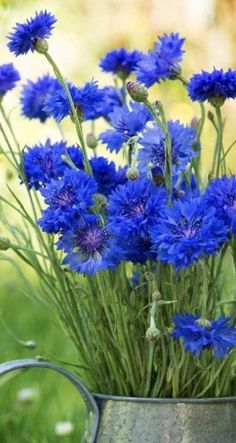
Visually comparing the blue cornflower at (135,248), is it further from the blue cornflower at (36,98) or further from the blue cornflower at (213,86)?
the blue cornflower at (36,98)

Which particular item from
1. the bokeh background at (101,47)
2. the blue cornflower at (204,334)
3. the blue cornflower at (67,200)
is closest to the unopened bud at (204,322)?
the blue cornflower at (204,334)

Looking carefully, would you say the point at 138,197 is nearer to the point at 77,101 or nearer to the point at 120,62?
the point at 77,101

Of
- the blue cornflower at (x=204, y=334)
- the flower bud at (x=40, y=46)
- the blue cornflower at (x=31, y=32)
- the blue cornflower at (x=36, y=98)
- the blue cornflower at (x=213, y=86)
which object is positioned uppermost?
the blue cornflower at (x=36, y=98)

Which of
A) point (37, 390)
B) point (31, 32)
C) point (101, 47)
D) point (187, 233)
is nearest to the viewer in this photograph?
point (187, 233)

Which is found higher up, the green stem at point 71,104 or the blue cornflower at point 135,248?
the green stem at point 71,104

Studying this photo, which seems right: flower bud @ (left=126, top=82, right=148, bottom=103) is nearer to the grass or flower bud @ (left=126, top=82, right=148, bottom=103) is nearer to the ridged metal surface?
the ridged metal surface

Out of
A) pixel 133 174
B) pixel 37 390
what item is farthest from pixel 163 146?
pixel 37 390

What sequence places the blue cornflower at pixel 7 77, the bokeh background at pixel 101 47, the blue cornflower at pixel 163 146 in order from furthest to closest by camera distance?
the bokeh background at pixel 101 47 < the blue cornflower at pixel 7 77 < the blue cornflower at pixel 163 146

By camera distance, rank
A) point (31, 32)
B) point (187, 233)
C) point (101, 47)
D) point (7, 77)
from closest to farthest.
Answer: point (187, 233)
point (31, 32)
point (7, 77)
point (101, 47)
